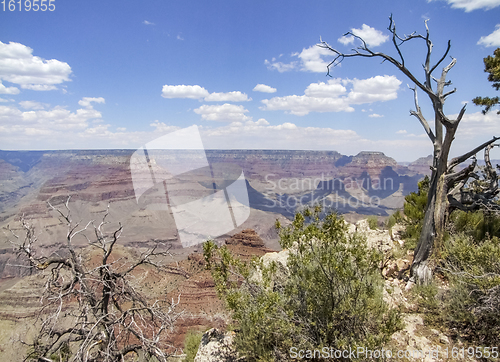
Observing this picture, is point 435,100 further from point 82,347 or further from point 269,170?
point 269,170

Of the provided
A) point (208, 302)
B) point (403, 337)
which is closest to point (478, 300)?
point (403, 337)

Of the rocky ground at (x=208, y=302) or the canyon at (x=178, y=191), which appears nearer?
the rocky ground at (x=208, y=302)

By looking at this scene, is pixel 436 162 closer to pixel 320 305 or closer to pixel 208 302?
pixel 320 305

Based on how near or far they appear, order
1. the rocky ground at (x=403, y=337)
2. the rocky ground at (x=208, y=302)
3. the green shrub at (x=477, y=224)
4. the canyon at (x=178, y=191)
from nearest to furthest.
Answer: the rocky ground at (x=403, y=337), the rocky ground at (x=208, y=302), the green shrub at (x=477, y=224), the canyon at (x=178, y=191)

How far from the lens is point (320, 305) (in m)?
4.33

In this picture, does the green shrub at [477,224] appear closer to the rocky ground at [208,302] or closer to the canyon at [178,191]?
the rocky ground at [208,302]

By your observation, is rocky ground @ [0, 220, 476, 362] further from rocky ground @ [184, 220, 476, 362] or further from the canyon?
the canyon

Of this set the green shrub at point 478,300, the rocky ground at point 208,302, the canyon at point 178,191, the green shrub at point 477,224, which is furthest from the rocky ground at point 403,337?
the canyon at point 178,191

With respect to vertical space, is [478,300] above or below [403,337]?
above

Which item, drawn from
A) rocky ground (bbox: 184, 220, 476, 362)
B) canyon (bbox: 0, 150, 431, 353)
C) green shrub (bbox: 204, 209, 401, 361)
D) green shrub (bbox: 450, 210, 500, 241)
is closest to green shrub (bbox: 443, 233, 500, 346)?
rocky ground (bbox: 184, 220, 476, 362)

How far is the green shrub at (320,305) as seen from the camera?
157 inches

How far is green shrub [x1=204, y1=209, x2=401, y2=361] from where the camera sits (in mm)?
3980

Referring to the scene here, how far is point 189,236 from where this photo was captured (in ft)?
219

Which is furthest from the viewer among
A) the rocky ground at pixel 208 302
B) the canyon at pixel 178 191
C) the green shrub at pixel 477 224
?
the canyon at pixel 178 191
